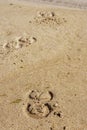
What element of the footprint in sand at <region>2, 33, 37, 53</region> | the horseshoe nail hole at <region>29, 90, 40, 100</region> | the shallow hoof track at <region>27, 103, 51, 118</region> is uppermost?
the footprint in sand at <region>2, 33, 37, 53</region>

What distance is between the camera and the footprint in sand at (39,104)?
5.61 m

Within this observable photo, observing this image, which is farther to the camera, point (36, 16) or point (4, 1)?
point (4, 1)

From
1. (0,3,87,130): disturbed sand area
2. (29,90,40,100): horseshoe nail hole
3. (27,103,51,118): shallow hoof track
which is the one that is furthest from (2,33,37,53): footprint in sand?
(27,103,51,118): shallow hoof track

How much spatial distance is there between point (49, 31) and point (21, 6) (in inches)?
73.3

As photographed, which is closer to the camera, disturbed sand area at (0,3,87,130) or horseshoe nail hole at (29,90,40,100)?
disturbed sand area at (0,3,87,130)

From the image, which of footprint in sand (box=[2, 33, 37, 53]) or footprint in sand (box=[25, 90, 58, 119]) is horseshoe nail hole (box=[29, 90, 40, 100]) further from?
footprint in sand (box=[2, 33, 37, 53])

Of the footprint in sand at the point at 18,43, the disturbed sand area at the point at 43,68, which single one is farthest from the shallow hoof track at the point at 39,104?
the footprint in sand at the point at 18,43

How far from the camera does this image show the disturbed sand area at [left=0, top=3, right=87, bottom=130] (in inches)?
217

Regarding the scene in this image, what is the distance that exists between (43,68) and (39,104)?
44.0 inches

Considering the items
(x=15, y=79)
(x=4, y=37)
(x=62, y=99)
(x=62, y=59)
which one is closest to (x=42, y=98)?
(x=62, y=99)

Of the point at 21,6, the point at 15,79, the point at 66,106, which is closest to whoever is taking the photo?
the point at 66,106

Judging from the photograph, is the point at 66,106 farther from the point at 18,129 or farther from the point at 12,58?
the point at 12,58

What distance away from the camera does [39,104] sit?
580 centimetres

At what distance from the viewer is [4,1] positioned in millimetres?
9523
